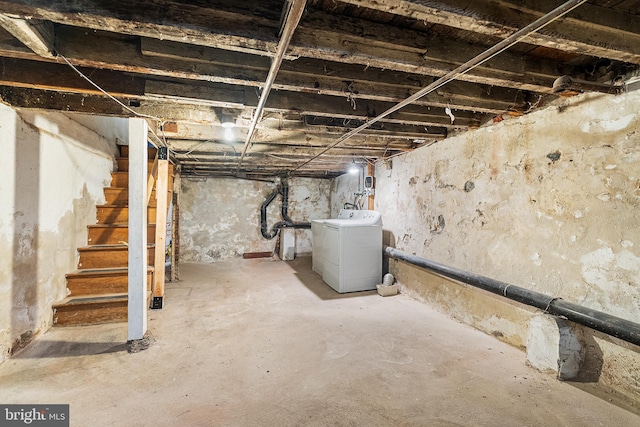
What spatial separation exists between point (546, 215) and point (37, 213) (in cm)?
394

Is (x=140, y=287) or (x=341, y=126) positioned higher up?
(x=341, y=126)

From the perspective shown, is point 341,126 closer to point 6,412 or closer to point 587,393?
point 587,393

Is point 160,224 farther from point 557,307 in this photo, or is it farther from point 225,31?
point 557,307

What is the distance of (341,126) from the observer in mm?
2646

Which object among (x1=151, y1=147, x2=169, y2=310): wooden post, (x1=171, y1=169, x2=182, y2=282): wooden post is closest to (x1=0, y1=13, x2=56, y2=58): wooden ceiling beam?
(x1=151, y1=147, x2=169, y2=310): wooden post

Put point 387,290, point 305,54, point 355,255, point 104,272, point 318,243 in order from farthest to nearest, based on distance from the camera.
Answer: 1. point 318,243
2. point 355,255
3. point 387,290
4. point 104,272
5. point 305,54

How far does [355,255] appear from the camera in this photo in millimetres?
3811

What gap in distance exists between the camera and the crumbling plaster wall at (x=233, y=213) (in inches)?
226

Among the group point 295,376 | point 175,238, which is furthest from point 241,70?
point 175,238

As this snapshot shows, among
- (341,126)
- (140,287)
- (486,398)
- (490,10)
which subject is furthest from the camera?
(341,126)

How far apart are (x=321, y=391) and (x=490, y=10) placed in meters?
2.12

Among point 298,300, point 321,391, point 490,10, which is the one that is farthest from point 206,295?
point 490,10

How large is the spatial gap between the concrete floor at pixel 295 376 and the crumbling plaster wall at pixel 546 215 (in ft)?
0.99

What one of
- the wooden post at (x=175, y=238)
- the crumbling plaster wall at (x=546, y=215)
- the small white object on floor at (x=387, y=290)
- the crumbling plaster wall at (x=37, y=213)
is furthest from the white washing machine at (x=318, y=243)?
the crumbling plaster wall at (x=37, y=213)
